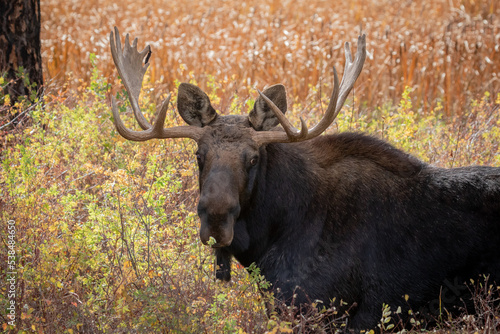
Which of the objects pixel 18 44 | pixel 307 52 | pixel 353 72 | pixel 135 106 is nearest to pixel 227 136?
pixel 135 106

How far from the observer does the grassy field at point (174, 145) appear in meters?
4.11

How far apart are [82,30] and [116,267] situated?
406 inches

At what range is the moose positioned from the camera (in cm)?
418

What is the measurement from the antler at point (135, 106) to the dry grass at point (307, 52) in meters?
2.80

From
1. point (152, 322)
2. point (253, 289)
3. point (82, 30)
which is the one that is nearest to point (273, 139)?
point (253, 289)

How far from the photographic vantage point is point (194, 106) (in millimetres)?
4613

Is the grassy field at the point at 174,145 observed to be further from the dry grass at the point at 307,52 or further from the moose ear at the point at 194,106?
the moose ear at the point at 194,106

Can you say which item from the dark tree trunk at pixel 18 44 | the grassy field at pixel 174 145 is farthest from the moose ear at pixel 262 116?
the dark tree trunk at pixel 18 44

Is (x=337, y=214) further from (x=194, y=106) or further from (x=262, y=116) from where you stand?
(x=194, y=106)

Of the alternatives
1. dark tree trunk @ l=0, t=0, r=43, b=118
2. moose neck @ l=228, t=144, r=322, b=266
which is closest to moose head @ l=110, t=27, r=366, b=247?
moose neck @ l=228, t=144, r=322, b=266

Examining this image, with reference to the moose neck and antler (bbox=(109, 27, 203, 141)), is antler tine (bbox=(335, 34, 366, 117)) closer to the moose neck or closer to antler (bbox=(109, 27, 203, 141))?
the moose neck

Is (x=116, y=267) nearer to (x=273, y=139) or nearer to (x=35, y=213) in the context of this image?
(x=35, y=213)

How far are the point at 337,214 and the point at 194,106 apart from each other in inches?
53.9

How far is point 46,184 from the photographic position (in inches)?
229
